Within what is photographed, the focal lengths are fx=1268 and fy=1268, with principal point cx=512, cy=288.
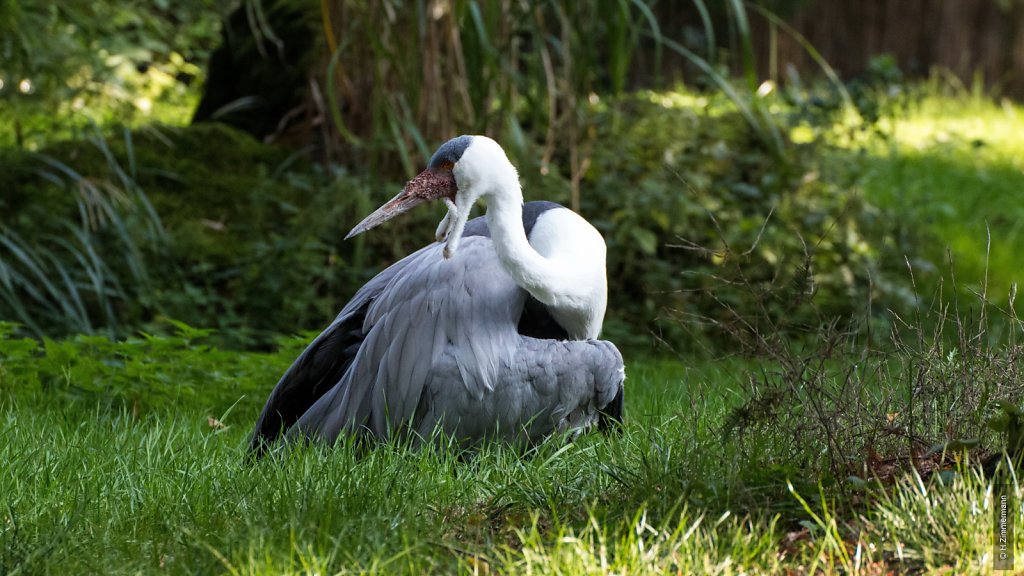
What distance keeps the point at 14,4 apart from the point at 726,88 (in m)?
3.83

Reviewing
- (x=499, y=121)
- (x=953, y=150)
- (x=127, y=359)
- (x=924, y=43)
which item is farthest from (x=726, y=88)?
(x=924, y=43)

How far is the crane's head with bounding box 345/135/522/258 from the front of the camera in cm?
414

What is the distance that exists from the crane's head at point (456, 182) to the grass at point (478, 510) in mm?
749

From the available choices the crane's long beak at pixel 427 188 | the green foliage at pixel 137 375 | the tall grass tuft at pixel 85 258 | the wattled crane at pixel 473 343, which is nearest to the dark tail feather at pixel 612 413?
the wattled crane at pixel 473 343

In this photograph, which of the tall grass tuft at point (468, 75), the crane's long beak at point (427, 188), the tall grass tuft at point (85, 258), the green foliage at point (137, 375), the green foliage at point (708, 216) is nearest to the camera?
the crane's long beak at point (427, 188)

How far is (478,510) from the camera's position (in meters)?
3.22

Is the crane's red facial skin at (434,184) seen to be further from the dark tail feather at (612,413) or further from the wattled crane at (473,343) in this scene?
the dark tail feather at (612,413)

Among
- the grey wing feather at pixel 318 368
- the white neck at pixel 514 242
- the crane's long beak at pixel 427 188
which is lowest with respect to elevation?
the grey wing feather at pixel 318 368

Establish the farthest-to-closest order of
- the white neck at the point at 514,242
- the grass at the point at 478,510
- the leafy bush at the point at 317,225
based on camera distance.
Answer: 1. the leafy bush at the point at 317,225
2. the white neck at the point at 514,242
3. the grass at the point at 478,510

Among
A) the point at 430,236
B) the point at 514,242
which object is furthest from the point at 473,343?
the point at 430,236

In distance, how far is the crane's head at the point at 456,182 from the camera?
414 centimetres

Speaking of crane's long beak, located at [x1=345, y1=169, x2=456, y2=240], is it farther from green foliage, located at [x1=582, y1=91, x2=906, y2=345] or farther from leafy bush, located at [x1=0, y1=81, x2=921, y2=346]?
green foliage, located at [x1=582, y1=91, x2=906, y2=345]

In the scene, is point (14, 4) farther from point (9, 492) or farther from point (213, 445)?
point (9, 492)

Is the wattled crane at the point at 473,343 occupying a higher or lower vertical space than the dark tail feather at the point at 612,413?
higher
